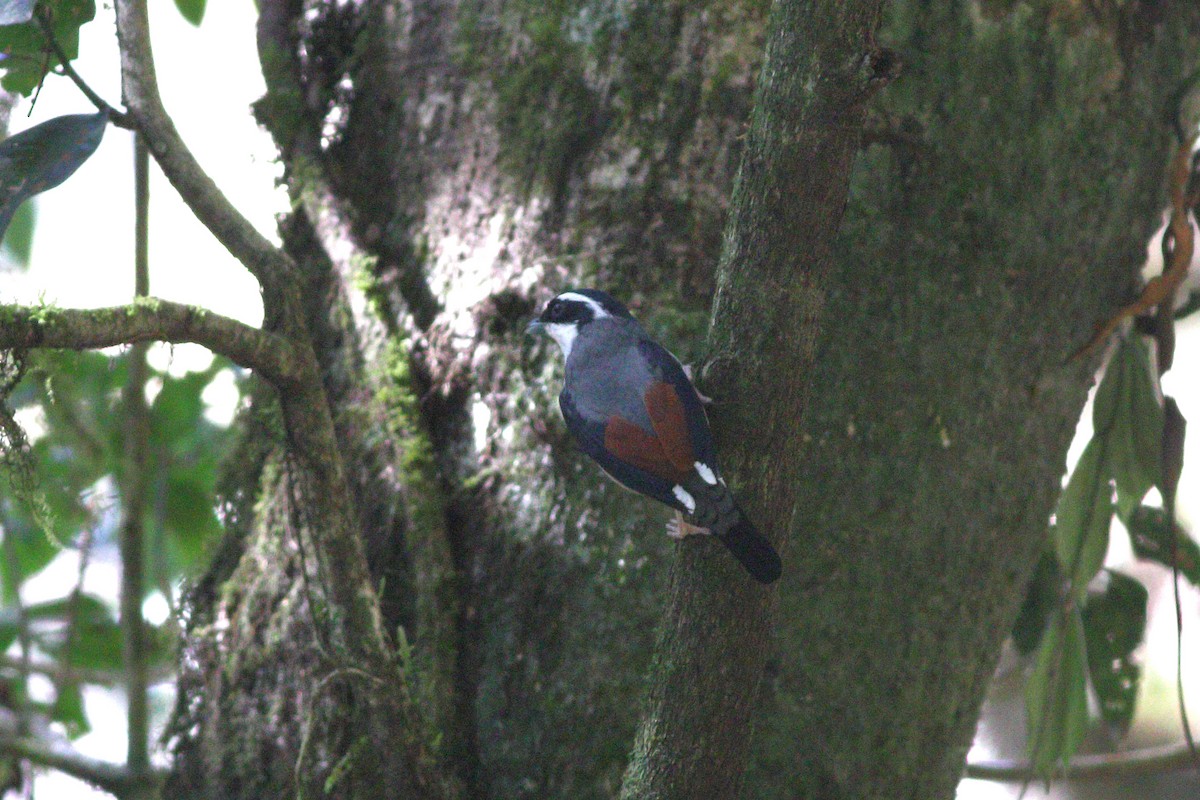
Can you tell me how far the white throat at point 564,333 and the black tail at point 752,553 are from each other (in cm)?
67

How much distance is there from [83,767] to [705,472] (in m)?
1.77

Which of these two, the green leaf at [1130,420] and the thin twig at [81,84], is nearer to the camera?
the thin twig at [81,84]

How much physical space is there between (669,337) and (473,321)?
454mm

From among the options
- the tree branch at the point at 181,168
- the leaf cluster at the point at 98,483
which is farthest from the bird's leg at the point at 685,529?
the leaf cluster at the point at 98,483

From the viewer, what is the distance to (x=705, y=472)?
6.07 ft

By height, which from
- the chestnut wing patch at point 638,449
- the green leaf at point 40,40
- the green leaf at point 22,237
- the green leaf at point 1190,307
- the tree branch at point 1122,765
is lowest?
the tree branch at point 1122,765

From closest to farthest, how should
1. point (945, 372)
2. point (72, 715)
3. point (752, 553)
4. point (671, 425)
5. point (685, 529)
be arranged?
1. point (752, 553)
2. point (685, 529)
3. point (671, 425)
4. point (945, 372)
5. point (72, 715)

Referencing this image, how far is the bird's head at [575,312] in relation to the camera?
89.8 inches

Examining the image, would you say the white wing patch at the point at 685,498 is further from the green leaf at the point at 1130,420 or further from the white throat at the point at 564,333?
the green leaf at the point at 1130,420

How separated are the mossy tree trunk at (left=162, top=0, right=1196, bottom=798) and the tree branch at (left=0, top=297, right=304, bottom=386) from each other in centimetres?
46

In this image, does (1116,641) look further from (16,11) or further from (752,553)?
(16,11)

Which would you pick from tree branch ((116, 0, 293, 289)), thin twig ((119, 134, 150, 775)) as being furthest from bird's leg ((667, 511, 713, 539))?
thin twig ((119, 134, 150, 775))

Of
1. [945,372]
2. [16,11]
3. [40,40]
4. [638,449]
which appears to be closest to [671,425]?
[638,449]

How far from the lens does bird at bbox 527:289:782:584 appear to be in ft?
5.64
